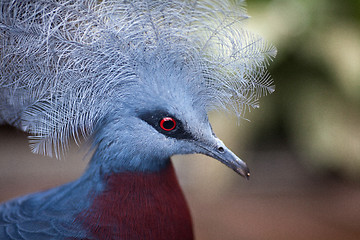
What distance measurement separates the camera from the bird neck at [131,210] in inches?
41.8

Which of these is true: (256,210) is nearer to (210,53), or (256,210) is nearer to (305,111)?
(305,111)

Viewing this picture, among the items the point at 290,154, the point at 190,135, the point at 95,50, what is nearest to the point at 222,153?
the point at 190,135

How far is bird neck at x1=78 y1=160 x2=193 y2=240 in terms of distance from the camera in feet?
3.48

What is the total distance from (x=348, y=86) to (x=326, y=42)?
322 millimetres

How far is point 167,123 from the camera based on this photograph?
1.01m

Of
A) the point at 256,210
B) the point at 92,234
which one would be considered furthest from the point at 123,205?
the point at 256,210

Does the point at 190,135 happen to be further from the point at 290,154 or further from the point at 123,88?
the point at 290,154

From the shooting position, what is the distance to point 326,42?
2357mm

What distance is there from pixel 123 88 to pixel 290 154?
7.42 feet

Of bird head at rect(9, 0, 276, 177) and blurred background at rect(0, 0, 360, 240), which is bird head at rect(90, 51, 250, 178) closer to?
bird head at rect(9, 0, 276, 177)

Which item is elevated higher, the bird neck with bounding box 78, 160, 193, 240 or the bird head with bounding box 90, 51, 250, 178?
the bird head with bounding box 90, 51, 250, 178

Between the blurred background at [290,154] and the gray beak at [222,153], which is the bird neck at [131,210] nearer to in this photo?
the gray beak at [222,153]

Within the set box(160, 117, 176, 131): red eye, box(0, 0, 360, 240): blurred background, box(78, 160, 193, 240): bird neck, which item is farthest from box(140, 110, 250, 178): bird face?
box(0, 0, 360, 240): blurred background

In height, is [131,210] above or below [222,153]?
below
